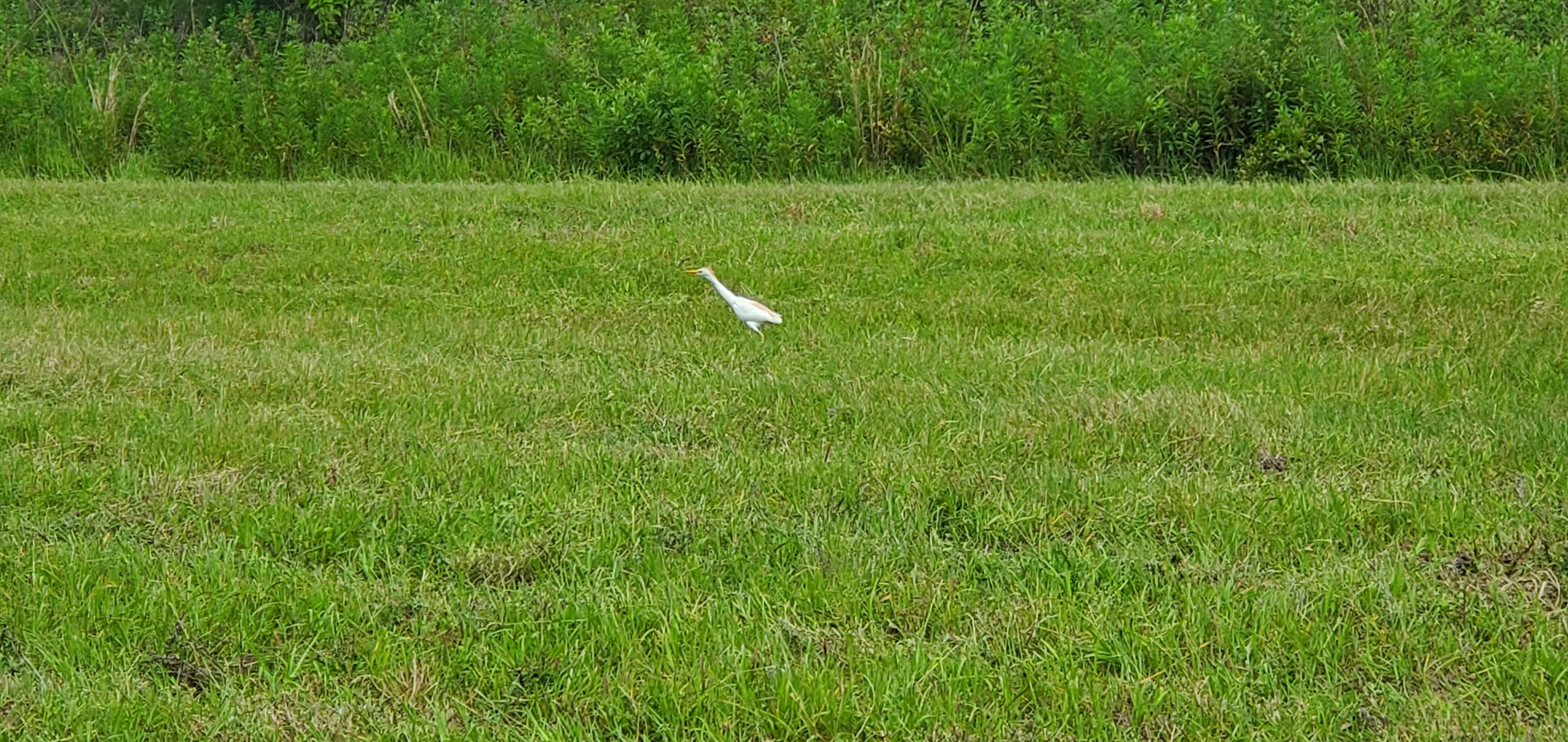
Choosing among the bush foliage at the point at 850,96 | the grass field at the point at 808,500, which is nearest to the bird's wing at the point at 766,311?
the grass field at the point at 808,500

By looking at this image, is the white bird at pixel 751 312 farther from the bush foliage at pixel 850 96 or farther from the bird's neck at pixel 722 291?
the bush foliage at pixel 850 96

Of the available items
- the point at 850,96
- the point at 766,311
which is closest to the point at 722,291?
the point at 766,311

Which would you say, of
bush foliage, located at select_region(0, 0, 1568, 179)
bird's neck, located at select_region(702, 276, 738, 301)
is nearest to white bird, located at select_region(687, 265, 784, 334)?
bird's neck, located at select_region(702, 276, 738, 301)

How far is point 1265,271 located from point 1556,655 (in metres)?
4.44

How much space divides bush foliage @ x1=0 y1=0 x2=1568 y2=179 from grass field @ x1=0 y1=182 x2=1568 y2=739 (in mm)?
2727

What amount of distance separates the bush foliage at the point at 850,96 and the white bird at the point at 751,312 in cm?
471

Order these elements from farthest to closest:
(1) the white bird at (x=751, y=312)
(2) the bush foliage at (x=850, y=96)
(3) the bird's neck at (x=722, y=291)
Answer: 1. (2) the bush foliage at (x=850, y=96)
2. (3) the bird's neck at (x=722, y=291)
3. (1) the white bird at (x=751, y=312)

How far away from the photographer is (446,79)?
1230 cm

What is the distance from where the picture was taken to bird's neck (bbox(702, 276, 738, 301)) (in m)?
6.37

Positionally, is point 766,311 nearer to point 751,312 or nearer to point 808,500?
point 751,312

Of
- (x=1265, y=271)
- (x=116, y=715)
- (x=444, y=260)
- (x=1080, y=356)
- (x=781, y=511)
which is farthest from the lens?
(x=444, y=260)

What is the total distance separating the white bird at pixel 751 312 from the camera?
6.26 meters

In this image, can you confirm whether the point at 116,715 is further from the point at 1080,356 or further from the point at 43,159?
the point at 43,159

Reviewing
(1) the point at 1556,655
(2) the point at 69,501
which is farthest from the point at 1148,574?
(2) the point at 69,501
